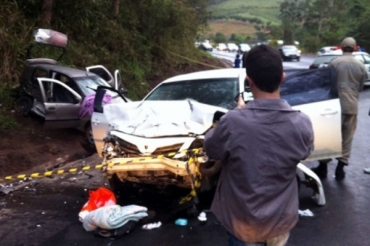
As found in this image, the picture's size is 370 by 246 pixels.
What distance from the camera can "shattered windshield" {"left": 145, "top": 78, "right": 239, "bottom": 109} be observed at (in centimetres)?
771

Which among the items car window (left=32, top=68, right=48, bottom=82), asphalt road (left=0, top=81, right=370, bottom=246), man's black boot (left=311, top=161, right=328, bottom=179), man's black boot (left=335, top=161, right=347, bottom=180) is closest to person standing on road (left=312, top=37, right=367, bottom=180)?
man's black boot (left=335, top=161, right=347, bottom=180)

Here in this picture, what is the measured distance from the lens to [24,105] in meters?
12.6

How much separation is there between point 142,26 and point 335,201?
18.8 metres

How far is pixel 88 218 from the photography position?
598 centimetres

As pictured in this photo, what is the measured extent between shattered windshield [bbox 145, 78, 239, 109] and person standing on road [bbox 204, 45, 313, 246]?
15.6ft

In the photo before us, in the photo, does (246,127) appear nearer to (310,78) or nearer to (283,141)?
(283,141)

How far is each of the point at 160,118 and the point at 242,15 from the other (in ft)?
498

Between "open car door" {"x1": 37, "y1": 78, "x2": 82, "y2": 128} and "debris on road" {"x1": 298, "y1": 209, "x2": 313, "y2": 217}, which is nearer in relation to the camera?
"debris on road" {"x1": 298, "y1": 209, "x2": 313, "y2": 217}

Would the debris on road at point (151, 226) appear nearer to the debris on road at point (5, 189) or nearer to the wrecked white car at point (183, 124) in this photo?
the wrecked white car at point (183, 124)

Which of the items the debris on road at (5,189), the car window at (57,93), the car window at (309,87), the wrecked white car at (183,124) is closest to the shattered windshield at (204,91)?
the wrecked white car at (183,124)

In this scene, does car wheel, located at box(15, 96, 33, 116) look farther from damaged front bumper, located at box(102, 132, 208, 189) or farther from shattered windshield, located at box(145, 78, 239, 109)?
damaged front bumper, located at box(102, 132, 208, 189)

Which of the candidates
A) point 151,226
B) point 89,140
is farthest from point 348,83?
point 89,140

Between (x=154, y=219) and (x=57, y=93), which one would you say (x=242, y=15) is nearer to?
(x=57, y=93)

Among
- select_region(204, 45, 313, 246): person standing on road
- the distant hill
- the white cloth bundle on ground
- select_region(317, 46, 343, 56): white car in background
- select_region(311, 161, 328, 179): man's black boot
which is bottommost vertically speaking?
the distant hill
